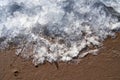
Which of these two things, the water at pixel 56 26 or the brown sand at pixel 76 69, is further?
the water at pixel 56 26

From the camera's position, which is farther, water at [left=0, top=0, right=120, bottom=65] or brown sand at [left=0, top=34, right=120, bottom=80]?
water at [left=0, top=0, right=120, bottom=65]

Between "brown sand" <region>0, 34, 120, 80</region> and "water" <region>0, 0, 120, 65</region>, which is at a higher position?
"water" <region>0, 0, 120, 65</region>

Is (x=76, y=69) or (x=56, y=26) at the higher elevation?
(x=56, y=26)

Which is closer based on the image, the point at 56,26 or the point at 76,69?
the point at 76,69

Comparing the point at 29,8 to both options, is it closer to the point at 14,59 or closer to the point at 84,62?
the point at 14,59

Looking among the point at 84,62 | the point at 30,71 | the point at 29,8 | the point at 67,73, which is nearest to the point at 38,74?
the point at 30,71
